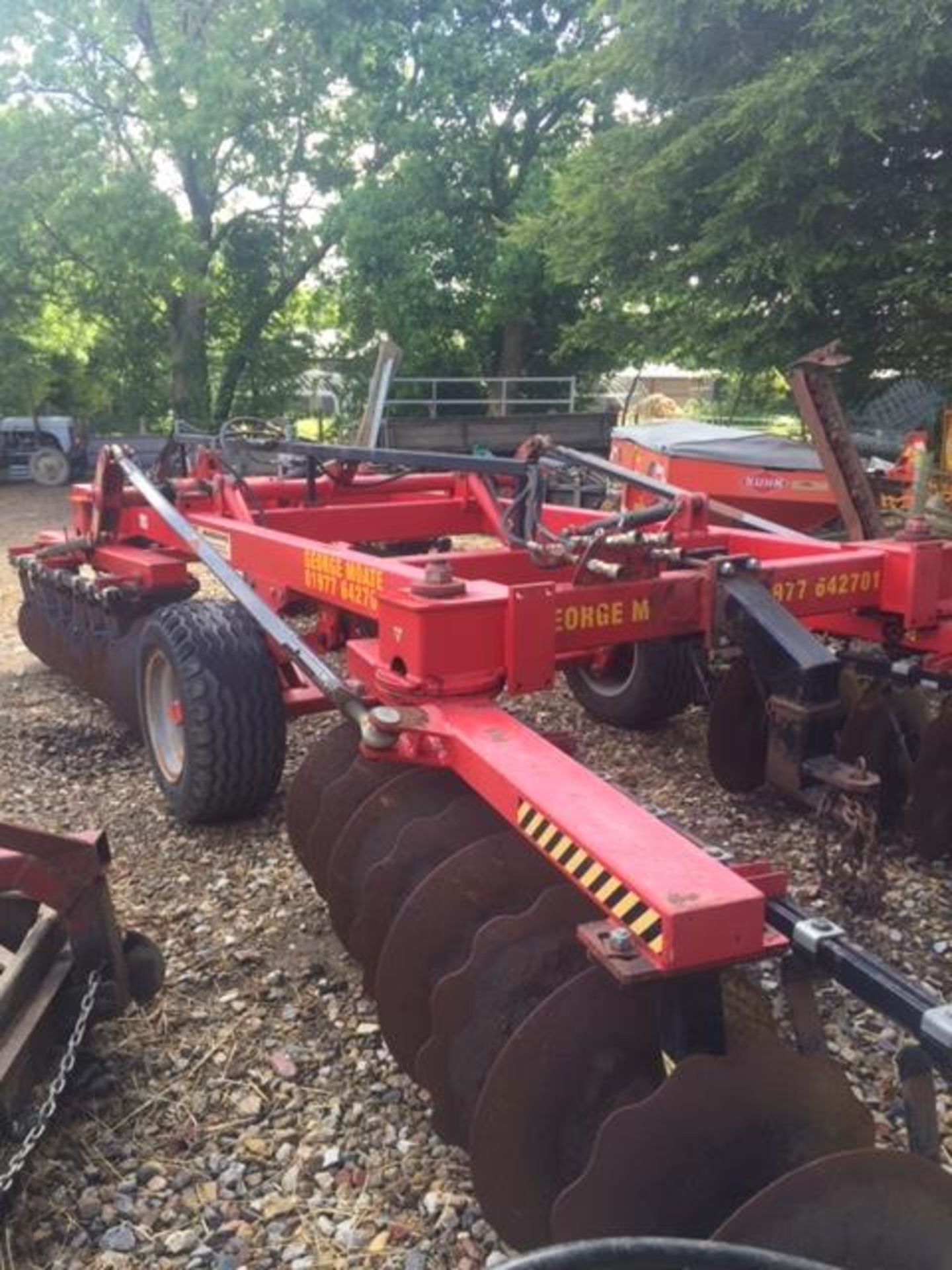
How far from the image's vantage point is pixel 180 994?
313 centimetres

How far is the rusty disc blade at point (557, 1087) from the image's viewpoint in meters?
1.98

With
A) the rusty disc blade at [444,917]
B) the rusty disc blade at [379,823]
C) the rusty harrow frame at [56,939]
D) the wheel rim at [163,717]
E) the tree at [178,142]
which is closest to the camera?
the rusty disc blade at [444,917]

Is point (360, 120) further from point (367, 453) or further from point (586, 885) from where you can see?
point (586, 885)

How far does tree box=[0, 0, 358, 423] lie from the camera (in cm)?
1948

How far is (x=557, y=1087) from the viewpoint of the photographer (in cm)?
198

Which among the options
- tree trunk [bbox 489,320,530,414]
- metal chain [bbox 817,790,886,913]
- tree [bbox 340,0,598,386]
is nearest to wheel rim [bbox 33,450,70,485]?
tree [bbox 340,0,598,386]

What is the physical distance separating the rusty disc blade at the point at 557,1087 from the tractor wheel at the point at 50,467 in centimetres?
2020

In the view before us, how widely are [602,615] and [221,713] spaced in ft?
Result: 5.24

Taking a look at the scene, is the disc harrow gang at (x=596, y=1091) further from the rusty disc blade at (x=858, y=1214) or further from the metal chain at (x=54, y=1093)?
the metal chain at (x=54, y=1093)

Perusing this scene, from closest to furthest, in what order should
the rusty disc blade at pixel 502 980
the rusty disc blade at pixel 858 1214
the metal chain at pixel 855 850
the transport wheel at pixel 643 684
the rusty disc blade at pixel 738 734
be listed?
the rusty disc blade at pixel 858 1214, the rusty disc blade at pixel 502 980, the metal chain at pixel 855 850, the rusty disc blade at pixel 738 734, the transport wheel at pixel 643 684

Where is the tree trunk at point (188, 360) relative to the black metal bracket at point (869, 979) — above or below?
above

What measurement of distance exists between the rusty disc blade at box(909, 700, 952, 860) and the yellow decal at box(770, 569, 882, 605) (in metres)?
0.43

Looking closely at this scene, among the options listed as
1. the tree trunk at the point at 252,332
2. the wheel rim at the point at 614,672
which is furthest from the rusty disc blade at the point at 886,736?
the tree trunk at the point at 252,332

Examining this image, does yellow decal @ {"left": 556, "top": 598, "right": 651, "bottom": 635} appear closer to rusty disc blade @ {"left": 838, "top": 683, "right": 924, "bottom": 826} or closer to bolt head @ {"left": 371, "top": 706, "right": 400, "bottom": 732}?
bolt head @ {"left": 371, "top": 706, "right": 400, "bottom": 732}
